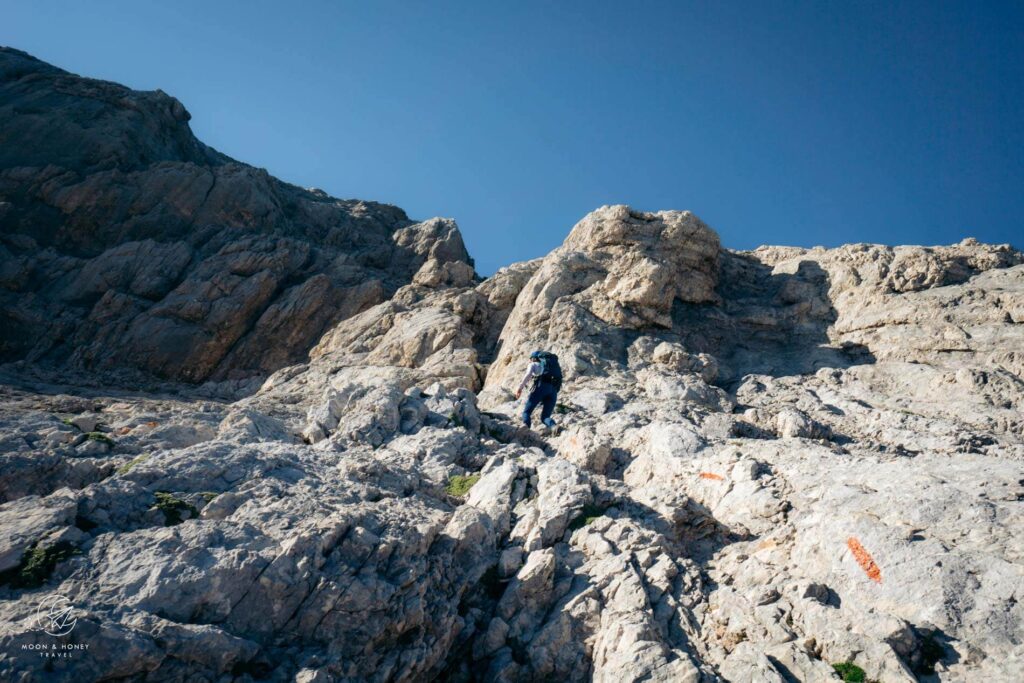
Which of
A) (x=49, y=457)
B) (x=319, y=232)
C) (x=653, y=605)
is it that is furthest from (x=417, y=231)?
(x=653, y=605)

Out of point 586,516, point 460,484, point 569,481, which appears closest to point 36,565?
point 460,484

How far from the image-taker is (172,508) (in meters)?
8.20

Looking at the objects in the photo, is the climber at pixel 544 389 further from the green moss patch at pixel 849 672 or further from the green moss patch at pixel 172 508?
the green moss patch at pixel 849 672

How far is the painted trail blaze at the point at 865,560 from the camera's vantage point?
26.4 ft

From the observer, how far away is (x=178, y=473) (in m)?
9.07

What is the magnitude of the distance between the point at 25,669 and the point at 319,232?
1459 inches

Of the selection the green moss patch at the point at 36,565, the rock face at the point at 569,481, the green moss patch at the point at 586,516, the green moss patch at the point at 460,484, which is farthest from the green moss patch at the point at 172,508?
the green moss patch at the point at 586,516

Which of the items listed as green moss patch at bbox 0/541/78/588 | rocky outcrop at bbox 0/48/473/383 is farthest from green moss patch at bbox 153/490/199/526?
rocky outcrop at bbox 0/48/473/383

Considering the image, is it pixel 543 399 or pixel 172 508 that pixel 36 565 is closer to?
pixel 172 508

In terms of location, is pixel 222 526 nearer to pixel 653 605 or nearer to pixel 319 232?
pixel 653 605

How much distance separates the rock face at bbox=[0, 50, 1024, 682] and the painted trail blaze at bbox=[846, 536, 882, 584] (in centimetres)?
5

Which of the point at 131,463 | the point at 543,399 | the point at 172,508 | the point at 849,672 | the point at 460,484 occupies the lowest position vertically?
the point at 172,508

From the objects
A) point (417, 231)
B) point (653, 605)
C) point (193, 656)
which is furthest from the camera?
point (417, 231)

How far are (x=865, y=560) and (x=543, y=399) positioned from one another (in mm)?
8592
